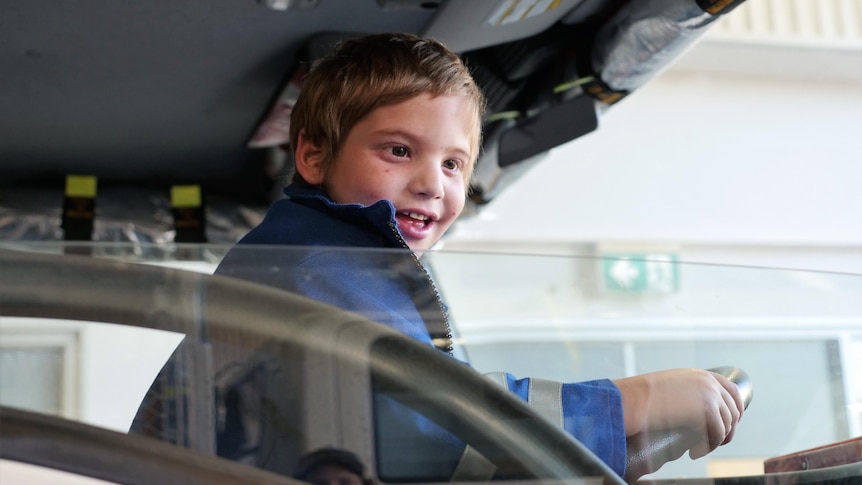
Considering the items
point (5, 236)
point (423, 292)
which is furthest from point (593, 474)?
point (5, 236)

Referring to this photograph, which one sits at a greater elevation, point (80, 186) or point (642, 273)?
point (80, 186)

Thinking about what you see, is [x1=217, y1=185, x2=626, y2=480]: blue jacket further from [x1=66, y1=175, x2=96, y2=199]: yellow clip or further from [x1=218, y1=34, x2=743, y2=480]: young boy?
[x1=66, y1=175, x2=96, y2=199]: yellow clip

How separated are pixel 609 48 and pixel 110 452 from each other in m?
1.49

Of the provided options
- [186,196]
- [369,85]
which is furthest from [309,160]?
[186,196]

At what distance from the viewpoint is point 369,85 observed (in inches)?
43.1

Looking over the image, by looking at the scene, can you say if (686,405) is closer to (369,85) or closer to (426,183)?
(426,183)

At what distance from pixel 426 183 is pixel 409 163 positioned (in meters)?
0.03

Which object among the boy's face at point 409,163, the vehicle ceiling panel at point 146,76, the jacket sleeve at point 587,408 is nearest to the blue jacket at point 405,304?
the jacket sleeve at point 587,408

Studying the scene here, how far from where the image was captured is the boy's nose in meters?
1.06

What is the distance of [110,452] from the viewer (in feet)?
1.70

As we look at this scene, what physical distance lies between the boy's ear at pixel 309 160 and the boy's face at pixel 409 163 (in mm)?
38

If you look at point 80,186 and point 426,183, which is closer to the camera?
point 426,183

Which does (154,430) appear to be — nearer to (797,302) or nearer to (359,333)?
(359,333)

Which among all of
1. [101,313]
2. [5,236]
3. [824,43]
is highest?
[824,43]
